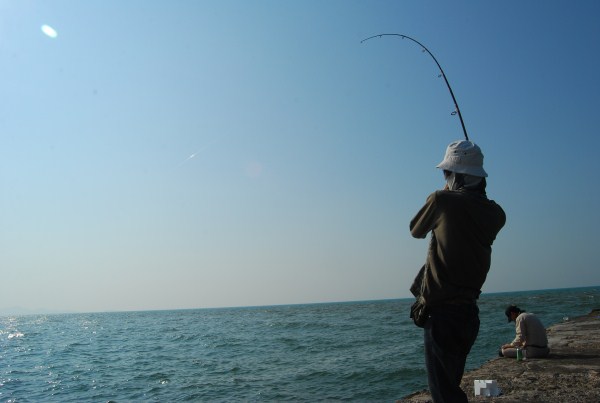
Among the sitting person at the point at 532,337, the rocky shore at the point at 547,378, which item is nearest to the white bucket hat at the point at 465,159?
the rocky shore at the point at 547,378

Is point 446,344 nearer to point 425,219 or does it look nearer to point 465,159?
point 425,219

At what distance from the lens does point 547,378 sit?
629cm

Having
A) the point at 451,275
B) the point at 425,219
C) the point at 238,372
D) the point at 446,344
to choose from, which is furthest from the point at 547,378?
the point at 238,372

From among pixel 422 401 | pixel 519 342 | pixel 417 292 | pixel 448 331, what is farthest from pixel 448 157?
pixel 519 342

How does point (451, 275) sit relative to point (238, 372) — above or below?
above

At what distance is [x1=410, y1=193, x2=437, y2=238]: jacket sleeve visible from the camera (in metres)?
2.67

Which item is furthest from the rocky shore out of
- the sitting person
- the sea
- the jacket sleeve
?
the jacket sleeve

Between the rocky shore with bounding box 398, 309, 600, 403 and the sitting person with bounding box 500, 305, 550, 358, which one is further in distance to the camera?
the sitting person with bounding box 500, 305, 550, 358

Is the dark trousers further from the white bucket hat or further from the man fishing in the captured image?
the white bucket hat

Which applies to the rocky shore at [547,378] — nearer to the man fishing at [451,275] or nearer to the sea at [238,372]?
the sea at [238,372]

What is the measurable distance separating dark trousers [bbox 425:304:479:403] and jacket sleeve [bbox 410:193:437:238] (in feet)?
Result: 1.37

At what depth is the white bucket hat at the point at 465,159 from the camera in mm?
2857

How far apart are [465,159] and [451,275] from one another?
68cm

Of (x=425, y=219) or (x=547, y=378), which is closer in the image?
(x=425, y=219)
